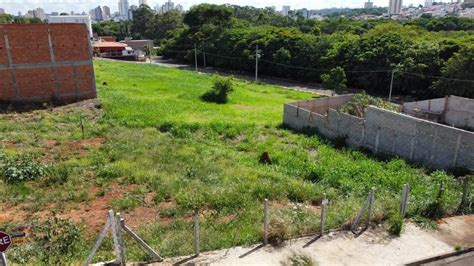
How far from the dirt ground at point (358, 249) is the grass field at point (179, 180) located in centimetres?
41

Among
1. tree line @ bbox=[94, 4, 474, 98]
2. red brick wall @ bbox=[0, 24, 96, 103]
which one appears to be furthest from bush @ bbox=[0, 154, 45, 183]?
tree line @ bbox=[94, 4, 474, 98]

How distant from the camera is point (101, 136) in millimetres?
20797

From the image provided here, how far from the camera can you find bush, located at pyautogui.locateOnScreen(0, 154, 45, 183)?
14.4m

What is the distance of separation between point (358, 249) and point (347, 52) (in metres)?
41.6

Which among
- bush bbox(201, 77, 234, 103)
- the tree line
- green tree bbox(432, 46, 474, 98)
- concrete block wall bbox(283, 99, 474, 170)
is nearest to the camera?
concrete block wall bbox(283, 99, 474, 170)

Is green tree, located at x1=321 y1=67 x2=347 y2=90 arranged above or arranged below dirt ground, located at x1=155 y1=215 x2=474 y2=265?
below

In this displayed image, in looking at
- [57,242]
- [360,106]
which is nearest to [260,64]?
[360,106]

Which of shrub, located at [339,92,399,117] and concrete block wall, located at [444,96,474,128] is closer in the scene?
concrete block wall, located at [444,96,474,128]

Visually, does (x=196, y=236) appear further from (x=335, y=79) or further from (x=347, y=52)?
(x=347, y=52)

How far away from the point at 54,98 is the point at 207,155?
1769cm

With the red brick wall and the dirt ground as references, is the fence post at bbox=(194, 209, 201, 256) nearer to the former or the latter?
the dirt ground

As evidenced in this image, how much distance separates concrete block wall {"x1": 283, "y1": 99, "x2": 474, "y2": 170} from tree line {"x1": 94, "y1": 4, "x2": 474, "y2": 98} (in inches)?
755

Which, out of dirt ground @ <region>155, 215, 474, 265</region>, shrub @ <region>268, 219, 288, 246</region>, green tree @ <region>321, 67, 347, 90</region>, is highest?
shrub @ <region>268, 219, 288, 246</region>

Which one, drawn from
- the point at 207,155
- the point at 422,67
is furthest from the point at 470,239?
Answer: the point at 422,67
